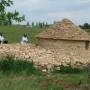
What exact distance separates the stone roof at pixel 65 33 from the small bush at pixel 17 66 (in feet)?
31.6

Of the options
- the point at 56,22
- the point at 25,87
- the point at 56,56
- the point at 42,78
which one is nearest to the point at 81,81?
the point at 42,78

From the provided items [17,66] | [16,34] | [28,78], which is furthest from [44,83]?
[16,34]

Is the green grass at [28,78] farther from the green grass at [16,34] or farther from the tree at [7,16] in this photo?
the green grass at [16,34]

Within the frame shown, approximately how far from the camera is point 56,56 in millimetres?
22266

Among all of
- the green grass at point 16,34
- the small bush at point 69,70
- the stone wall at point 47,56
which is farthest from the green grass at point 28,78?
the green grass at point 16,34

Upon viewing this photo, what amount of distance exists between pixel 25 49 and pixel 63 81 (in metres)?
7.02

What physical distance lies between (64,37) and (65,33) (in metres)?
0.65

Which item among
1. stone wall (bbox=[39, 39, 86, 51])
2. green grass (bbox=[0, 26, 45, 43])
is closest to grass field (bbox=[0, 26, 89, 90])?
stone wall (bbox=[39, 39, 86, 51])

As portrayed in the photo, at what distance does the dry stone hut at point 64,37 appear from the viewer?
29.3 metres

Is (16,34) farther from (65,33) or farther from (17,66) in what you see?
(17,66)

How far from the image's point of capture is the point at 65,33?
1187 inches

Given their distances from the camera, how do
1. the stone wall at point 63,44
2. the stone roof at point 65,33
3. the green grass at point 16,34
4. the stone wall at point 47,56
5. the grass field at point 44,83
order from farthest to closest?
the green grass at point 16,34 → the stone roof at point 65,33 → the stone wall at point 63,44 → the stone wall at point 47,56 → the grass field at point 44,83

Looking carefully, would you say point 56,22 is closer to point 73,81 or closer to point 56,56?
point 56,56

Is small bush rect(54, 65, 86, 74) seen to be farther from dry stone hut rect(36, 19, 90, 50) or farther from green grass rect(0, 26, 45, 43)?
green grass rect(0, 26, 45, 43)
